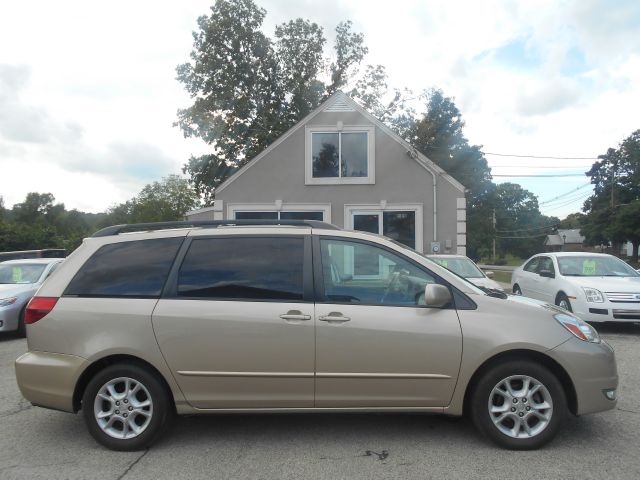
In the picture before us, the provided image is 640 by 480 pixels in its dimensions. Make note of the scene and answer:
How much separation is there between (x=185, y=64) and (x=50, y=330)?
91.5 ft

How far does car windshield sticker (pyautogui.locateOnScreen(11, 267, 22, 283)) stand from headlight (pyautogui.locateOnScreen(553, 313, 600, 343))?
31.7ft

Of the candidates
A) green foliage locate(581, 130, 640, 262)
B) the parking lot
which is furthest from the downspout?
green foliage locate(581, 130, 640, 262)

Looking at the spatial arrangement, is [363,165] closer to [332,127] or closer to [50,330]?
[332,127]

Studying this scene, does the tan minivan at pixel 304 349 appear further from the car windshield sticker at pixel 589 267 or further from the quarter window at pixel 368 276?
the car windshield sticker at pixel 589 267

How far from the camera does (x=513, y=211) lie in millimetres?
89812

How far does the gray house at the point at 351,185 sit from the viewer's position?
15.3 meters

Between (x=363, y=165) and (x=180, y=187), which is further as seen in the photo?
(x=180, y=187)

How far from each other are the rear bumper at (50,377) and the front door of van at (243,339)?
724 millimetres

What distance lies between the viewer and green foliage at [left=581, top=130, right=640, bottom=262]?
5238cm

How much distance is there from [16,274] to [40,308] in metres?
7.06

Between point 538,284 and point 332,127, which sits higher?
point 332,127

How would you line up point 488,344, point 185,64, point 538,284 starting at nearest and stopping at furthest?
point 488,344, point 538,284, point 185,64

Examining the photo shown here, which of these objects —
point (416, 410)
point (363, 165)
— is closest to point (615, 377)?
point (416, 410)

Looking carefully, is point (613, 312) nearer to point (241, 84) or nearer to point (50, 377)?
point (50, 377)
